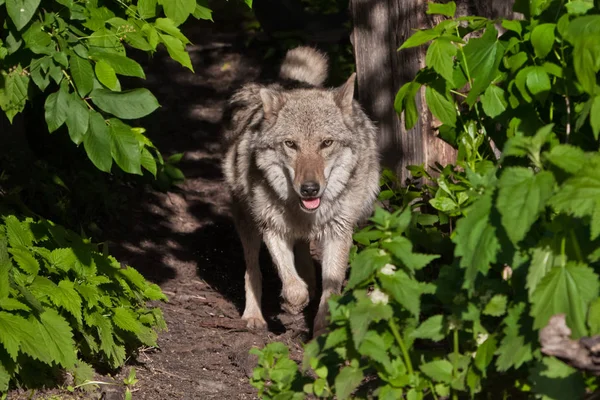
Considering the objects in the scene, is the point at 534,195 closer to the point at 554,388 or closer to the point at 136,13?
the point at 554,388

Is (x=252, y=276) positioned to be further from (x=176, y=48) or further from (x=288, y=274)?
(x=176, y=48)

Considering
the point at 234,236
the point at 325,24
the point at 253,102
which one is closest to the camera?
the point at 253,102

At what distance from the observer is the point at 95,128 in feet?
13.5

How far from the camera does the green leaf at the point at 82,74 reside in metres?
4.11

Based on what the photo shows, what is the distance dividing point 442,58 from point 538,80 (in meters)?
0.64

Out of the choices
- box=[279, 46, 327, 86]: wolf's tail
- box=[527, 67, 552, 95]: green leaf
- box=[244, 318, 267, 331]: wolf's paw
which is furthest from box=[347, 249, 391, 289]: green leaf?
box=[279, 46, 327, 86]: wolf's tail

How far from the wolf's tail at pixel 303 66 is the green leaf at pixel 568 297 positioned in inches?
216

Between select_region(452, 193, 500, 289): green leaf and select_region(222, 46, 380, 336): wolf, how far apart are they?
131 inches

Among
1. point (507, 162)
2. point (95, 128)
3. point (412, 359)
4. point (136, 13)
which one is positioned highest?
point (136, 13)

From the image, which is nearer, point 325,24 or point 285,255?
point 285,255

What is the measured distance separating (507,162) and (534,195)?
46.2 inches

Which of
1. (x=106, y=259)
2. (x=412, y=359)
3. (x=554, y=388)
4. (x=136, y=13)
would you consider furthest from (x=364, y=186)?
(x=554, y=388)

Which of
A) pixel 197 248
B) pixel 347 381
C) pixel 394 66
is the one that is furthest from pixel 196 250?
pixel 347 381

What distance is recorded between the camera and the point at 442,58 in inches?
174
